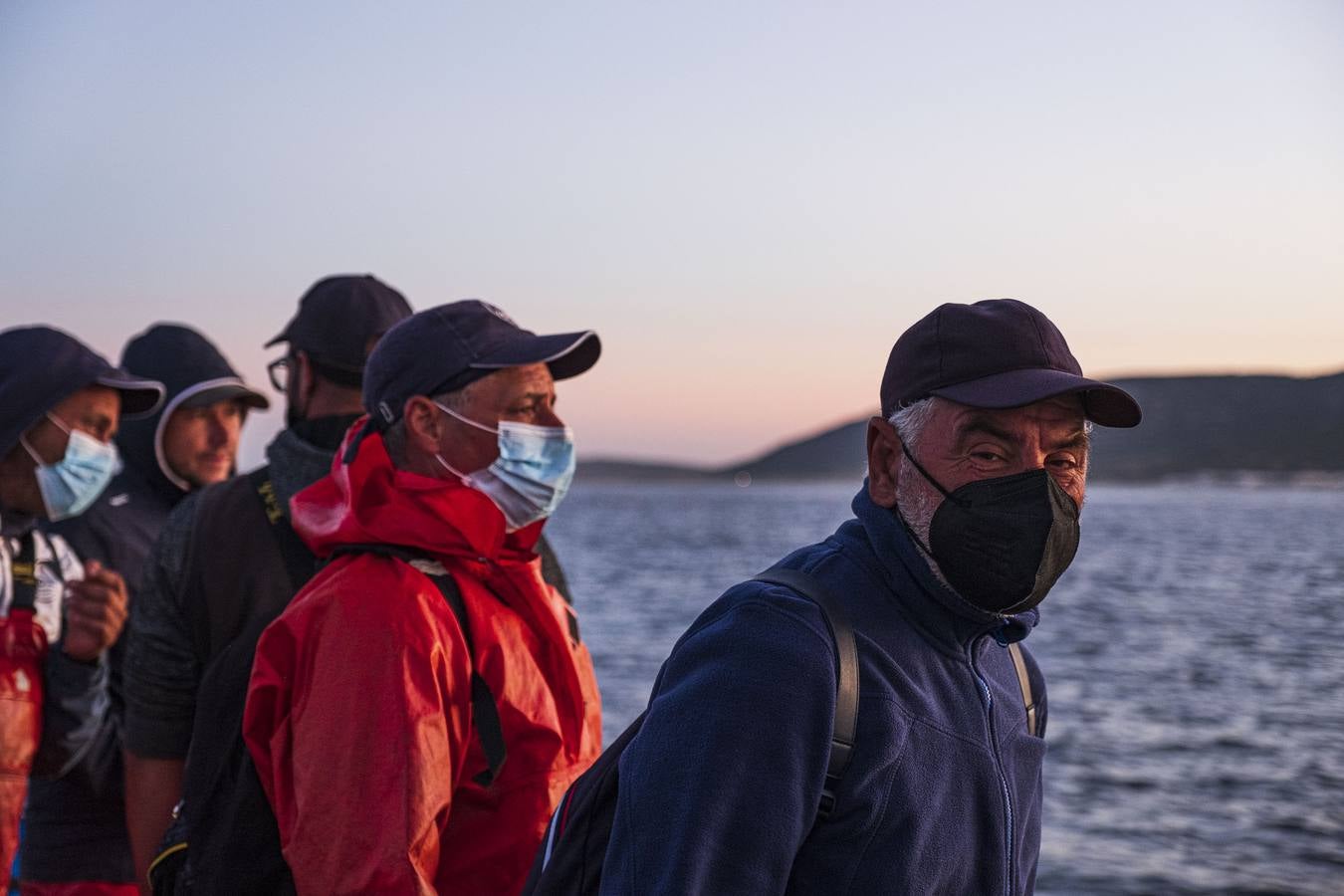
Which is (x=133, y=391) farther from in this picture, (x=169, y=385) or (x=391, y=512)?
(x=391, y=512)

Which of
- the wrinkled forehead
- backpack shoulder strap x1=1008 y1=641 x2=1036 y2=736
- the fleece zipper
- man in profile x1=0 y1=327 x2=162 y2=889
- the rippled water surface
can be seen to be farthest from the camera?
the rippled water surface

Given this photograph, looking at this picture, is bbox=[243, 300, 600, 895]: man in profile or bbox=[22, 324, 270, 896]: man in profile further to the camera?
bbox=[22, 324, 270, 896]: man in profile

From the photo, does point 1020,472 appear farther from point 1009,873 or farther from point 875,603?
point 1009,873

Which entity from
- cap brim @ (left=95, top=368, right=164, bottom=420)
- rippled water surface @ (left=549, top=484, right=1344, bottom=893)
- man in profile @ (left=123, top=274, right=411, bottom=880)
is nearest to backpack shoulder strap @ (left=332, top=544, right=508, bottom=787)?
man in profile @ (left=123, top=274, right=411, bottom=880)

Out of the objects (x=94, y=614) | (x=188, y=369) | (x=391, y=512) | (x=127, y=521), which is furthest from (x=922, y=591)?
(x=188, y=369)

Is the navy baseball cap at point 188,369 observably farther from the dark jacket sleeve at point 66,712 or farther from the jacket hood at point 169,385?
the dark jacket sleeve at point 66,712

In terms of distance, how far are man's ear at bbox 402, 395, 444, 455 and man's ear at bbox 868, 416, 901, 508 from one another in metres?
1.27

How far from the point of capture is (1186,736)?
20359 millimetres

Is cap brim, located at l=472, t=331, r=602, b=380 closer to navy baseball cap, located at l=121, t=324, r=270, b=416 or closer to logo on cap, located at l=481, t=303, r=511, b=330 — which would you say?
logo on cap, located at l=481, t=303, r=511, b=330

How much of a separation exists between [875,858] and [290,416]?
8.71 ft

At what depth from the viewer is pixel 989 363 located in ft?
8.30

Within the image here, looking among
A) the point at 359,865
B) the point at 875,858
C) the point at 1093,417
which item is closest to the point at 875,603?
the point at 875,858

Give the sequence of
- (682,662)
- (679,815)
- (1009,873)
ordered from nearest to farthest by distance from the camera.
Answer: (679,815) → (682,662) → (1009,873)

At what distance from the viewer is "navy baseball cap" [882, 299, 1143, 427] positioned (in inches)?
97.9
